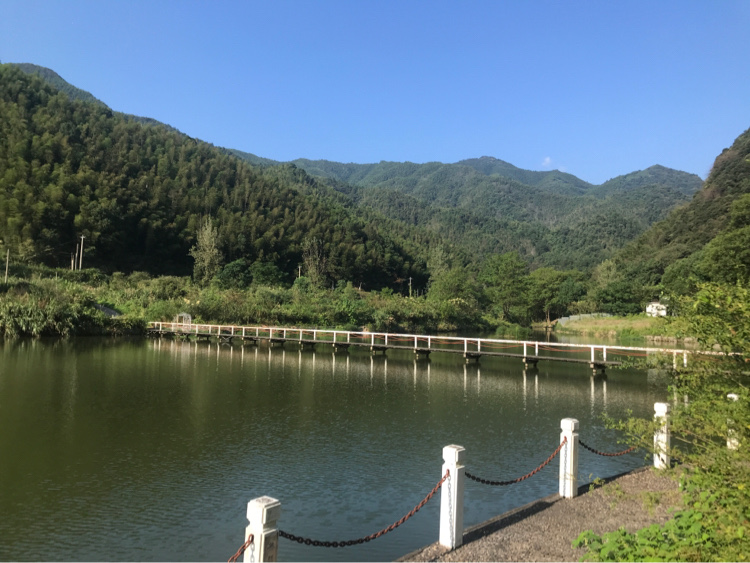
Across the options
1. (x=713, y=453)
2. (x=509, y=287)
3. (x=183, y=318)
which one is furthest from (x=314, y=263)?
(x=713, y=453)

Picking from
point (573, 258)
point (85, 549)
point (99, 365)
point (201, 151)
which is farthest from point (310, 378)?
point (573, 258)

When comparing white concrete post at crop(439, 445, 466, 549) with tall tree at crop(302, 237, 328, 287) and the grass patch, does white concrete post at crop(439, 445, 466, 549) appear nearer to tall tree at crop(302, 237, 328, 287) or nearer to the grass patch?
the grass patch

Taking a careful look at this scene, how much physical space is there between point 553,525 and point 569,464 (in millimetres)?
987

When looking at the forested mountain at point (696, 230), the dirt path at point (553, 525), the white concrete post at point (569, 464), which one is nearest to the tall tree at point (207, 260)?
the forested mountain at point (696, 230)

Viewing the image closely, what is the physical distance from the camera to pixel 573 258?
4550 inches

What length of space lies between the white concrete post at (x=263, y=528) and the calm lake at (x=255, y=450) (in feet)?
7.07

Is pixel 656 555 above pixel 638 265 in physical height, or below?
below

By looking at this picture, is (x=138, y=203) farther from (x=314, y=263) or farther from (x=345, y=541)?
(x=345, y=541)

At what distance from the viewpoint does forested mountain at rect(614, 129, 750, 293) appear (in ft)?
148

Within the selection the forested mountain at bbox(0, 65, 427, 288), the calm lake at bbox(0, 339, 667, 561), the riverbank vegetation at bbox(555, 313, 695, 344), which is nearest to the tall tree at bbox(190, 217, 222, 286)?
the forested mountain at bbox(0, 65, 427, 288)

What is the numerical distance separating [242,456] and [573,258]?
11658cm

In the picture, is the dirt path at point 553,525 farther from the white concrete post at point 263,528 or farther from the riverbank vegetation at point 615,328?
the riverbank vegetation at point 615,328

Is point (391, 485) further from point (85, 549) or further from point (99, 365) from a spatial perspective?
point (99, 365)

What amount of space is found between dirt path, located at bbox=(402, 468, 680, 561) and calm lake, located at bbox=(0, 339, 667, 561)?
3.12 feet
